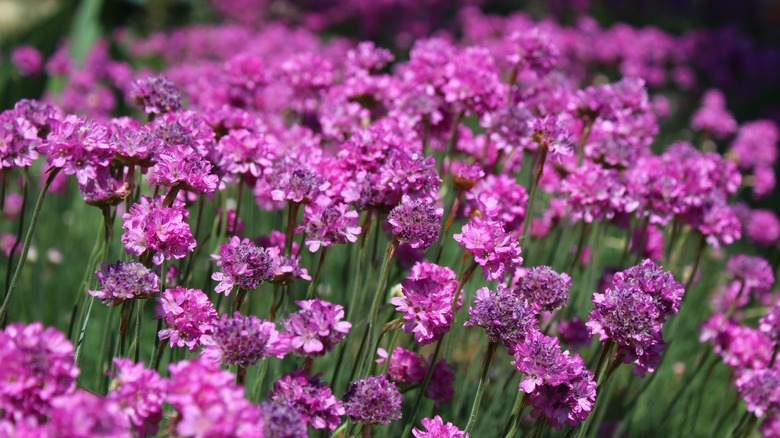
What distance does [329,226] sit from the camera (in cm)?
187

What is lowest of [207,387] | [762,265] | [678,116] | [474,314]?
[207,387]

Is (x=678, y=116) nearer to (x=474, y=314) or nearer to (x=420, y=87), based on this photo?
(x=420, y=87)

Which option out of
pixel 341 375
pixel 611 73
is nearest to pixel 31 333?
pixel 341 375

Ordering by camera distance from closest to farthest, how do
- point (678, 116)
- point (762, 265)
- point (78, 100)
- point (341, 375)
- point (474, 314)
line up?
point (474, 314) < point (341, 375) < point (762, 265) < point (78, 100) < point (678, 116)

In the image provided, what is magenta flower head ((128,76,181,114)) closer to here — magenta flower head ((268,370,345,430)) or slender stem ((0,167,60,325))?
A: slender stem ((0,167,60,325))

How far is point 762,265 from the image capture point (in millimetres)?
2826

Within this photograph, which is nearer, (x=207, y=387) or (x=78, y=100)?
(x=207, y=387)

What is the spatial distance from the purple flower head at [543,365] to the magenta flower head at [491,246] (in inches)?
8.7

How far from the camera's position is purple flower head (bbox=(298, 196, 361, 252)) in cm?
187

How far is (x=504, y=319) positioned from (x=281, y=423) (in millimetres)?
590

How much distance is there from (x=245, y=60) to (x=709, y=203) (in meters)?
1.80

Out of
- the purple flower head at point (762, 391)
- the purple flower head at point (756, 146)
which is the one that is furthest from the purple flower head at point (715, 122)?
the purple flower head at point (762, 391)

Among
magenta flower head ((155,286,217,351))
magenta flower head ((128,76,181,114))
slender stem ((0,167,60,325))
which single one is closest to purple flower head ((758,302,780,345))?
magenta flower head ((155,286,217,351))

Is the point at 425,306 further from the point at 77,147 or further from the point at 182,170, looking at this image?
the point at 77,147
